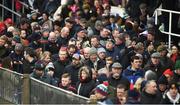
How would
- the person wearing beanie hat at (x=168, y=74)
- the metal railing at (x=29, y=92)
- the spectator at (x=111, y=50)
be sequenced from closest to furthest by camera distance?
the metal railing at (x=29, y=92) < the person wearing beanie hat at (x=168, y=74) < the spectator at (x=111, y=50)

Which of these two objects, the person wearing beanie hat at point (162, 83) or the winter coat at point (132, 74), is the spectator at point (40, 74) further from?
the person wearing beanie hat at point (162, 83)

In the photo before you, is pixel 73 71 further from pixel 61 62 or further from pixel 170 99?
pixel 170 99

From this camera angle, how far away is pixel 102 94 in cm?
1533

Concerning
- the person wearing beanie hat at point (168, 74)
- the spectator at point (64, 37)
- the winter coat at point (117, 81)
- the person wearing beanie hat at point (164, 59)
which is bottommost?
the winter coat at point (117, 81)

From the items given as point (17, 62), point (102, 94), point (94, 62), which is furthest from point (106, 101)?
point (17, 62)

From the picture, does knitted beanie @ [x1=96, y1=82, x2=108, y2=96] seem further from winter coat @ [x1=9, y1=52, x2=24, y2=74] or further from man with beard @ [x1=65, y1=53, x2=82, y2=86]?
winter coat @ [x1=9, y1=52, x2=24, y2=74]

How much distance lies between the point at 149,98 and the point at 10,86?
4.62 metres

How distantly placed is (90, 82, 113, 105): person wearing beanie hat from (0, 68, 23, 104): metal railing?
7.63 ft

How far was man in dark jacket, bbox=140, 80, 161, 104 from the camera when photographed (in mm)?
14859

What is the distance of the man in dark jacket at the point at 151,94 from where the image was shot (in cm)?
1486

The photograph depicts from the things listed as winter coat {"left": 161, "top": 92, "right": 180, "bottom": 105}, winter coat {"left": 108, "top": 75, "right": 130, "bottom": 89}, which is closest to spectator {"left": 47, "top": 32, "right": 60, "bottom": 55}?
winter coat {"left": 108, "top": 75, "right": 130, "bottom": 89}

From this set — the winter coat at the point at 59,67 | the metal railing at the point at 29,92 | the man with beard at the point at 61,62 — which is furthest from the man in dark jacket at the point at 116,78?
the man with beard at the point at 61,62

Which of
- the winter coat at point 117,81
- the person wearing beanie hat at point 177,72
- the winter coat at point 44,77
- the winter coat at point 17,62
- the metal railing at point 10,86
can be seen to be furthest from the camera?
the winter coat at point 17,62

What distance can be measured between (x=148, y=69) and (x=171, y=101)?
209 centimetres
